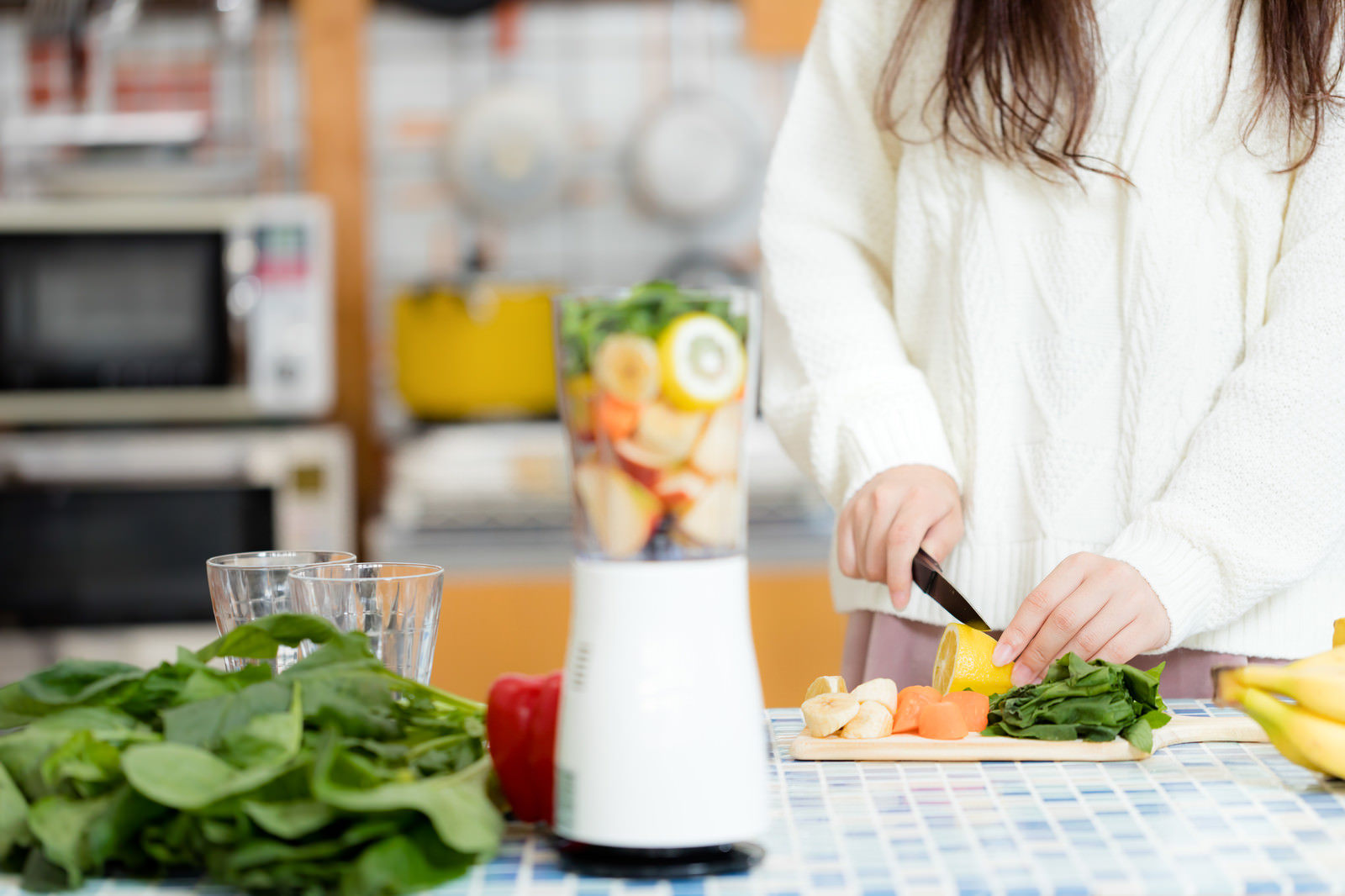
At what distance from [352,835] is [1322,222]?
72cm

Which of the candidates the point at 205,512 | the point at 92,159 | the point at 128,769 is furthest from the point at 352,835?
the point at 92,159

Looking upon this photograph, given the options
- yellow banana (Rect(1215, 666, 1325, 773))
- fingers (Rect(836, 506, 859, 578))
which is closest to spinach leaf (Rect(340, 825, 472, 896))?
yellow banana (Rect(1215, 666, 1325, 773))

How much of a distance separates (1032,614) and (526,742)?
1.14 feet

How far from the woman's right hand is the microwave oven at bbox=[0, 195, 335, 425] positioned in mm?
1304

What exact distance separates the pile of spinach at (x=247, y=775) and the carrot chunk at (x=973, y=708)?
27 centimetres

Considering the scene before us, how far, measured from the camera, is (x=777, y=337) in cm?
112

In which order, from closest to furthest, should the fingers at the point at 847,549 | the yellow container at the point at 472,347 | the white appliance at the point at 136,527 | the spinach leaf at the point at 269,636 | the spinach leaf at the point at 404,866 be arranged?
the spinach leaf at the point at 404,866 < the spinach leaf at the point at 269,636 < the fingers at the point at 847,549 < the white appliance at the point at 136,527 < the yellow container at the point at 472,347

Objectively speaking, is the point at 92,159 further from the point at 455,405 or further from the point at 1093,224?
the point at 1093,224

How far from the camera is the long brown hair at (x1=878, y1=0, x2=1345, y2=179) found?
0.91 meters

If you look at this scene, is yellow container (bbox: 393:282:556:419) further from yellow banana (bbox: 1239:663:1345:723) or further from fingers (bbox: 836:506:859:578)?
yellow banana (bbox: 1239:663:1345:723)

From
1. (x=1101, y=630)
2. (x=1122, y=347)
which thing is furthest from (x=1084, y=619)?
(x=1122, y=347)

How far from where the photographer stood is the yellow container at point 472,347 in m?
2.20

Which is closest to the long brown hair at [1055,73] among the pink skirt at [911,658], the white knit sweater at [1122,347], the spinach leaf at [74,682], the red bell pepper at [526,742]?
the white knit sweater at [1122,347]

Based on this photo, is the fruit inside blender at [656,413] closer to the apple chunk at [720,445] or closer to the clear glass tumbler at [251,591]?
the apple chunk at [720,445]
